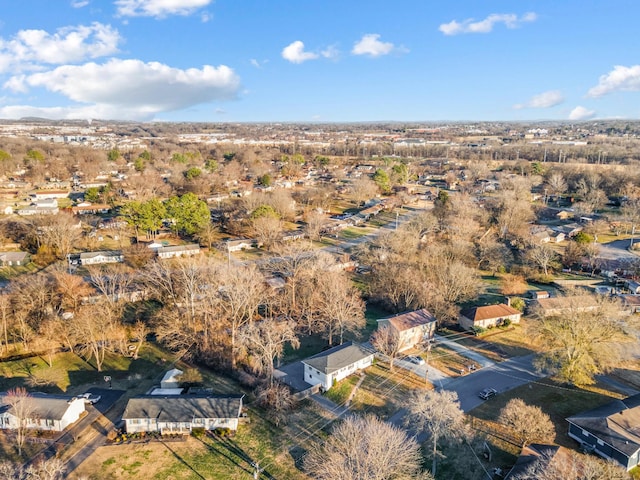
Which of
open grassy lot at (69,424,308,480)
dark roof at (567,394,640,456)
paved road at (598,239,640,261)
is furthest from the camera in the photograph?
paved road at (598,239,640,261)

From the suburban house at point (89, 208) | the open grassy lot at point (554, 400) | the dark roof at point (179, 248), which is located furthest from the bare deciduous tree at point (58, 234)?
the open grassy lot at point (554, 400)

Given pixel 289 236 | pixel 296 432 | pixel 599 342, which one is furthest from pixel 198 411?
pixel 289 236

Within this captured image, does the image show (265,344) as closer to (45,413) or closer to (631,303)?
(45,413)

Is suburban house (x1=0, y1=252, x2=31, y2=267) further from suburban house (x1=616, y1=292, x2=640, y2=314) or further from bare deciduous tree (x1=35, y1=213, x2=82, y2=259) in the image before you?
suburban house (x1=616, y1=292, x2=640, y2=314)

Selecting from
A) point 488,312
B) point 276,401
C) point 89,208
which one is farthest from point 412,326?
point 89,208

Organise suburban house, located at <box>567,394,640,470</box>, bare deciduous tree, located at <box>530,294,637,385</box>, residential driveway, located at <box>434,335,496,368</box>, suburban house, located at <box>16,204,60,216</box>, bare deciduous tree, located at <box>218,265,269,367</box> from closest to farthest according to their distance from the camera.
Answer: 1. suburban house, located at <box>567,394,640,470</box>
2. bare deciduous tree, located at <box>530,294,637,385</box>
3. residential driveway, located at <box>434,335,496,368</box>
4. bare deciduous tree, located at <box>218,265,269,367</box>
5. suburban house, located at <box>16,204,60,216</box>

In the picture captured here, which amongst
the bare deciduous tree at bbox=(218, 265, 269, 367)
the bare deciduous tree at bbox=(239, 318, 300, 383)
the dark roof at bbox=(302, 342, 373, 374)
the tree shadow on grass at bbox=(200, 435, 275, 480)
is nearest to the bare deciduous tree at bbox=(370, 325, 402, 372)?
the dark roof at bbox=(302, 342, 373, 374)

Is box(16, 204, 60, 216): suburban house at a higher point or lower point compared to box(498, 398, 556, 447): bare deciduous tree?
higher
